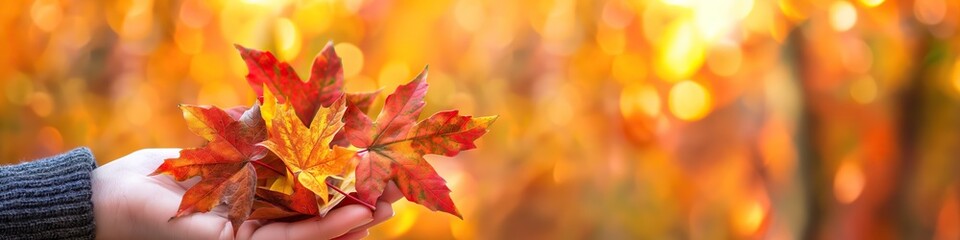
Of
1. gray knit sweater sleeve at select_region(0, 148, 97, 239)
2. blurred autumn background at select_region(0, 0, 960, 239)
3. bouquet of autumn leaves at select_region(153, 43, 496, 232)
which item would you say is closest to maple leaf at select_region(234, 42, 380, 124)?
bouquet of autumn leaves at select_region(153, 43, 496, 232)

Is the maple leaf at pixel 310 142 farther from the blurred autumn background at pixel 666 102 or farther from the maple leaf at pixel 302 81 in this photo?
the blurred autumn background at pixel 666 102

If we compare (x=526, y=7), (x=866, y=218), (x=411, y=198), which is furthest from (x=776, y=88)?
(x=411, y=198)

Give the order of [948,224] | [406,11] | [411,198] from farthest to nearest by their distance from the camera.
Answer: [406,11]
[948,224]
[411,198]

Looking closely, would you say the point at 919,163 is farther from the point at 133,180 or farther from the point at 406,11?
the point at 133,180

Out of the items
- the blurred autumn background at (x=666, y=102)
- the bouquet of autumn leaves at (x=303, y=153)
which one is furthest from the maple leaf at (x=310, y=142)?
the blurred autumn background at (x=666, y=102)

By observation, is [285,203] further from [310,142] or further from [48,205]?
[48,205]

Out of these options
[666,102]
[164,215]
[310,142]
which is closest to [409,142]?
[310,142]
